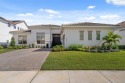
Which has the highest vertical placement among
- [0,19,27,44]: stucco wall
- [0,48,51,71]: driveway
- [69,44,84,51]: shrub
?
[0,19,27,44]: stucco wall

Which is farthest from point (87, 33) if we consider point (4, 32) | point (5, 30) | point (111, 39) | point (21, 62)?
point (5, 30)

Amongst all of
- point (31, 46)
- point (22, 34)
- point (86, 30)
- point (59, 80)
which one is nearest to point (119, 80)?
point (59, 80)

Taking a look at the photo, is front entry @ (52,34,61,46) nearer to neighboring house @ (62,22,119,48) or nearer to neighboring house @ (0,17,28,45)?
neighboring house @ (0,17,28,45)

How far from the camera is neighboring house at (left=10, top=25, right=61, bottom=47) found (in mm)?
34688

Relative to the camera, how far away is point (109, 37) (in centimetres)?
2334

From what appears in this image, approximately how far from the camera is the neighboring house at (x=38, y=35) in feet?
114

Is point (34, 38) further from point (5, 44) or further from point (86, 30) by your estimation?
point (86, 30)

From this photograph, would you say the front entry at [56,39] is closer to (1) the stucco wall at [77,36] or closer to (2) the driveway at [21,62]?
(1) the stucco wall at [77,36]

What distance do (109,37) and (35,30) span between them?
1536 centimetres

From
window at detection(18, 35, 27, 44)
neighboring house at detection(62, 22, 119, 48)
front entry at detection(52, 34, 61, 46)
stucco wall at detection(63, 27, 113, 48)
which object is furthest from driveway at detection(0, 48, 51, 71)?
front entry at detection(52, 34, 61, 46)

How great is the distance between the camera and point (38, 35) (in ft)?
115

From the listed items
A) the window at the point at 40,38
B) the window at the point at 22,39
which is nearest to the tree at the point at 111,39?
the window at the point at 40,38

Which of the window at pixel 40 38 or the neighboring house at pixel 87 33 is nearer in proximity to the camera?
the neighboring house at pixel 87 33

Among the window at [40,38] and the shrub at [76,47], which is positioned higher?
the window at [40,38]
